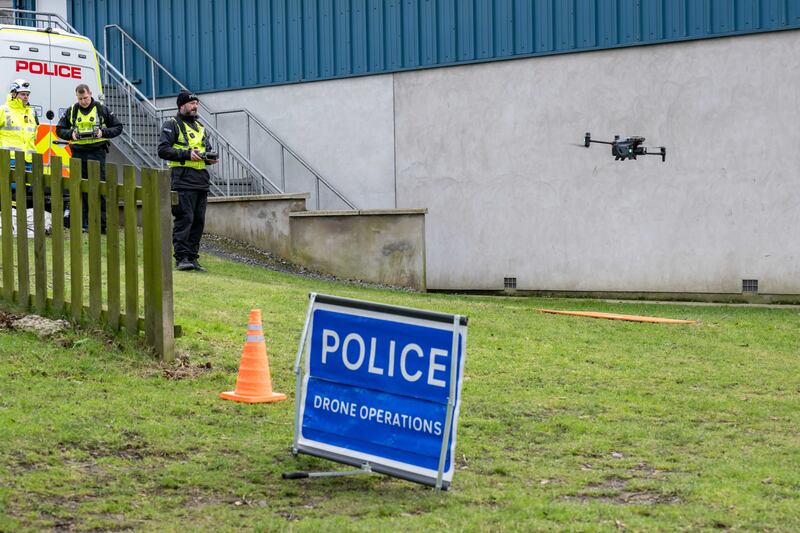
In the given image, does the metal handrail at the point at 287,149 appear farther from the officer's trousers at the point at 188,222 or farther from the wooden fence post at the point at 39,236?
the wooden fence post at the point at 39,236

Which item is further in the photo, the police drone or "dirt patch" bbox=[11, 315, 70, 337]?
the police drone

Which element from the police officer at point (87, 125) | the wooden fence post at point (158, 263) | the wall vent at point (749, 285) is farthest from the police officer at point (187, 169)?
the wall vent at point (749, 285)

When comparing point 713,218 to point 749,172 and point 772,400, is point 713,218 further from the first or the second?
point 772,400

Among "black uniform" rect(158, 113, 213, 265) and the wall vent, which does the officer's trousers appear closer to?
"black uniform" rect(158, 113, 213, 265)

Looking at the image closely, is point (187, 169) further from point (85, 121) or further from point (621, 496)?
point (621, 496)

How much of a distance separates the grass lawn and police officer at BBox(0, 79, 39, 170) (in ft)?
18.9

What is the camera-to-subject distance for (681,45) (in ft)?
59.8

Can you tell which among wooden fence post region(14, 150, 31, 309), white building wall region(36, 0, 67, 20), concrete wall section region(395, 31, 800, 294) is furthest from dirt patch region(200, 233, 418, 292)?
wooden fence post region(14, 150, 31, 309)

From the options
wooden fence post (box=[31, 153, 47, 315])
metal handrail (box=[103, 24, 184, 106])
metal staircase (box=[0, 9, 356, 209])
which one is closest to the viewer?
wooden fence post (box=[31, 153, 47, 315])

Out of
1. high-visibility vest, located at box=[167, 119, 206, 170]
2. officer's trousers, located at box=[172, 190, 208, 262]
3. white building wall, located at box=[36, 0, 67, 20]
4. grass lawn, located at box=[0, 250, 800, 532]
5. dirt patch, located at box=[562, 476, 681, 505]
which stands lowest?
dirt patch, located at box=[562, 476, 681, 505]

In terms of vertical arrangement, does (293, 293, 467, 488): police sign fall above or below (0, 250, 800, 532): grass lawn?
above

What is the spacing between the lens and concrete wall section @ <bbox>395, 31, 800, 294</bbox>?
17.8m

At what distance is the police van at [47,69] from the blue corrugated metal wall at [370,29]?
4367 millimetres

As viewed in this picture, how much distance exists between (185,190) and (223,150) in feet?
22.5
